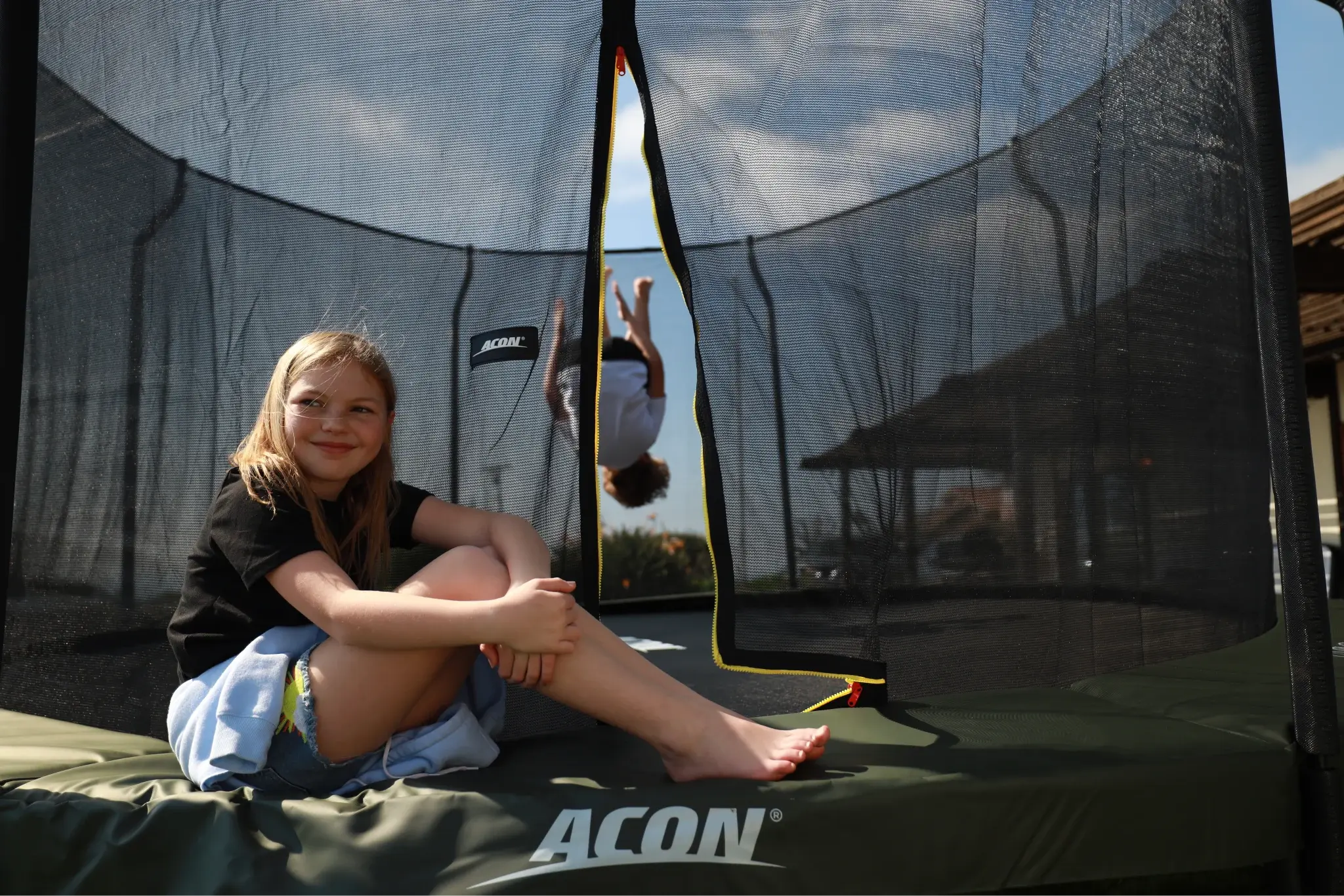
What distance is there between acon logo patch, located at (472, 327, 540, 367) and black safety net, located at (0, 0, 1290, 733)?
21mm

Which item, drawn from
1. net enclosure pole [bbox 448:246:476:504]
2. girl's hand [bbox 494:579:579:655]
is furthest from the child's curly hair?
girl's hand [bbox 494:579:579:655]

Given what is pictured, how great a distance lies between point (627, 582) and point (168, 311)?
2918 mm

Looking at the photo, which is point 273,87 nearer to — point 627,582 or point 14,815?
point 14,815

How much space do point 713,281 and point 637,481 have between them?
2.10 metres

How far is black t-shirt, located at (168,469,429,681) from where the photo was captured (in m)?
1.12

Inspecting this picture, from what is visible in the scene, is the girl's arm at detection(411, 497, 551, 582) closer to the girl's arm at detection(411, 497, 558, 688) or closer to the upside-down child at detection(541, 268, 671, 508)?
the girl's arm at detection(411, 497, 558, 688)

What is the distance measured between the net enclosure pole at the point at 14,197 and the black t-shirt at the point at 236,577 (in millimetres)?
194

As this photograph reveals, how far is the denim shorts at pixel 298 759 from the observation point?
109cm

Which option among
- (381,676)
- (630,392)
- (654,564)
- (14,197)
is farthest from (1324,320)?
(14,197)

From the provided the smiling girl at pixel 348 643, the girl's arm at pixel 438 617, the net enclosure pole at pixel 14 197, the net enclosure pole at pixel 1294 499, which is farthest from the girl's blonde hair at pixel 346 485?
the net enclosure pole at pixel 1294 499

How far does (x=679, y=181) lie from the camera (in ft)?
4.89

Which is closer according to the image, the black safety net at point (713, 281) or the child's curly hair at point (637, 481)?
the black safety net at point (713, 281)

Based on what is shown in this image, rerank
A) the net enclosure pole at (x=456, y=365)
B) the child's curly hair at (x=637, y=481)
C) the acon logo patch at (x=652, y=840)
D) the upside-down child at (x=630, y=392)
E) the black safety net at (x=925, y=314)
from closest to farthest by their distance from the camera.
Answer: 1. the acon logo patch at (x=652, y=840)
2. the black safety net at (x=925, y=314)
3. the net enclosure pole at (x=456, y=365)
4. the upside-down child at (x=630, y=392)
5. the child's curly hair at (x=637, y=481)

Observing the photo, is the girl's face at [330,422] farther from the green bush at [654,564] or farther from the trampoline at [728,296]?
the green bush at [654,564]
